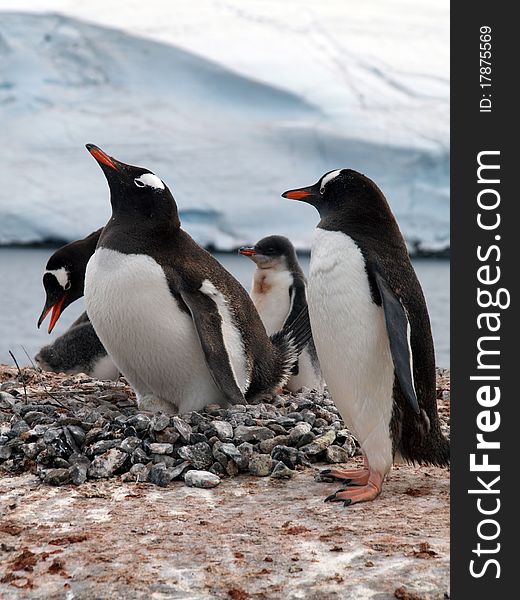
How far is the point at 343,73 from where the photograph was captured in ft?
77.0

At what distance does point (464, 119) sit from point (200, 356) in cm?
161

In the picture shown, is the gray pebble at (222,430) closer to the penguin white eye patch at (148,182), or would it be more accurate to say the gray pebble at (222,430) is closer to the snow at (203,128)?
the penguin white eye patch at (148,182)

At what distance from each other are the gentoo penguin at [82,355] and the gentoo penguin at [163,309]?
130 centimetres

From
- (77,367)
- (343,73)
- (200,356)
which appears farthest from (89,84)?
(200,356)

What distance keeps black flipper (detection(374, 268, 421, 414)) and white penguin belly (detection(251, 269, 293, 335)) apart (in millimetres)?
2613

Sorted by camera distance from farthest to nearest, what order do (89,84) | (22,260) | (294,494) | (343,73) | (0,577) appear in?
(22,260) < (343,73) < (89,84) < (294,494) < (0,577)

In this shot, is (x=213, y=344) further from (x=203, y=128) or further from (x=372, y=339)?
(x=203, y=128)

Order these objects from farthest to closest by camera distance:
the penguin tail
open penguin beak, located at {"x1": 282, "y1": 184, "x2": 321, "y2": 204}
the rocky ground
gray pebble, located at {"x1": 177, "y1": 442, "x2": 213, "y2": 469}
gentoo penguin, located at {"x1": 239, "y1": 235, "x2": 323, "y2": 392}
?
gentoo penguin, located at {"x1": 239, "y1": 235, "x2": 323, "y2": 392}, the penguin tail, open penguin beak, located at {"x1": 282, "y1": 184, "x2": 321, "y2": 204}, gray pebble, located at {"x1": 177, "y1": 442, "x2": 213, "y2": 469}, the rocky ground

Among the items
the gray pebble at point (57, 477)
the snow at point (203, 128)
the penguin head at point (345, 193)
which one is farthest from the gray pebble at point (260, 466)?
the snow at point (203, 128)

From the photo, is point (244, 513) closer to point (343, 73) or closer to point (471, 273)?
point (471, 273)

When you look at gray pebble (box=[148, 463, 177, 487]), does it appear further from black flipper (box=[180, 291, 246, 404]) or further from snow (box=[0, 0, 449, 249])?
snow (box=[0, 0, 449, 249])

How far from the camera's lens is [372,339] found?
277cm

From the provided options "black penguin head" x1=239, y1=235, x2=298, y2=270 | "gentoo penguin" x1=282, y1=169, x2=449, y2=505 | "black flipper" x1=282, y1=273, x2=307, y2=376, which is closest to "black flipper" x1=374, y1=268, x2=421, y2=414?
"gentoo penguin" x1=282, y1=169, x2=449, y2=505

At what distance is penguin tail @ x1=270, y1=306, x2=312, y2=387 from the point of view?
406 cm
